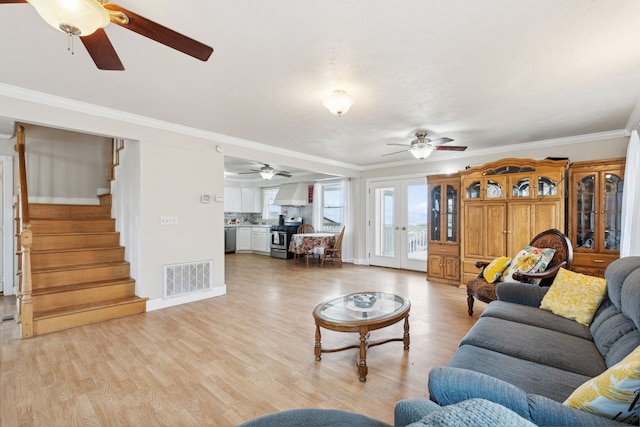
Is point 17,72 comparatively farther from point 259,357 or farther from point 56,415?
point 259,357

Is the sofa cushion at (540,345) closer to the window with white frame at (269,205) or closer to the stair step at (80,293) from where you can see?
the stair step at (80,293)

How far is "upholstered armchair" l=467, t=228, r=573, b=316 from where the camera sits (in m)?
3.07

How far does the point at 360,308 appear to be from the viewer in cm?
261

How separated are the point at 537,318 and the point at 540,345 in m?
0.54

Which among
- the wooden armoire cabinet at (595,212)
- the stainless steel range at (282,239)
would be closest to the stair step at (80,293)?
the stainless steel range at (282,239)

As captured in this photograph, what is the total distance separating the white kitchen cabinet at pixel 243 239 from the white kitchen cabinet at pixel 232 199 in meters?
0.68

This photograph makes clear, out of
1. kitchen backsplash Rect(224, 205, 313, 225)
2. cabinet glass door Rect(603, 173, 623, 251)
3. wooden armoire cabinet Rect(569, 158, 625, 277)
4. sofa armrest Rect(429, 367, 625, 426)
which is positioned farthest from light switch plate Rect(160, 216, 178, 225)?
cabinet glass door Rect(603, 173, 623, 251)

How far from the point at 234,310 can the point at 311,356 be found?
1.61m

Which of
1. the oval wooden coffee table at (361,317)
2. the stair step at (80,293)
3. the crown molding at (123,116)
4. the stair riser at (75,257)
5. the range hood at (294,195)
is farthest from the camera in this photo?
the range hood at (294,195)

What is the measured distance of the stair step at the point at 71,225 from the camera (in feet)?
13.3

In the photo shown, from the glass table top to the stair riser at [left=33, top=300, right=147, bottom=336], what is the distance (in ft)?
8.36

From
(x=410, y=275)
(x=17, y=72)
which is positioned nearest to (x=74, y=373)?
(x=17, y=72)

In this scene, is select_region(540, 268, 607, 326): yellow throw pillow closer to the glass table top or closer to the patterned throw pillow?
the patterned throw pillow

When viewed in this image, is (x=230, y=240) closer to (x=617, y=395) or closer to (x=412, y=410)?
(x=412, y=410)
